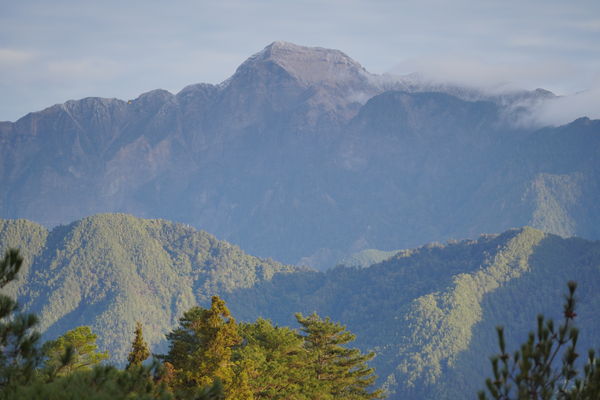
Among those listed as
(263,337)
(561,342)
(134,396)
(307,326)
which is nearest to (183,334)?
(263,337)

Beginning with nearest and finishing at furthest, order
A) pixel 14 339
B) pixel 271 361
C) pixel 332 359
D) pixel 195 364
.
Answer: pixel 14 339, pixel 195 364, pixel 271 361, pixel 332 359

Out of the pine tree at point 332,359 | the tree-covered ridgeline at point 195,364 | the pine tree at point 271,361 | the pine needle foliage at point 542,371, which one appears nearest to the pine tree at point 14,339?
the tree-covered ridgeline at point 195,364

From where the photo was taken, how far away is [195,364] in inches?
2158

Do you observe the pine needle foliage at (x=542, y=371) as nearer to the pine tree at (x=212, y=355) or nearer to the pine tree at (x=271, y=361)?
the pine tree at (x=212, y=355)

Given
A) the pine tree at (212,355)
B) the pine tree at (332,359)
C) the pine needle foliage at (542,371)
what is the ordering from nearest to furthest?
the pine needle foliage at (542,371), the pine tree at (212,355), the pine tree at (332,359)

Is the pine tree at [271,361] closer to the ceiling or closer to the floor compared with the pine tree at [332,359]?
closer to the floor

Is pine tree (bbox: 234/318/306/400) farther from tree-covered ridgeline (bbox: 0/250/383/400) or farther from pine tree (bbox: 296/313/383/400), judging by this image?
pine tree (bbox: 296/313/383/400)

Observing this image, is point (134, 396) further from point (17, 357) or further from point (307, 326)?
point (307, 326)

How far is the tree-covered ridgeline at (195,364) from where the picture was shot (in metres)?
28.5

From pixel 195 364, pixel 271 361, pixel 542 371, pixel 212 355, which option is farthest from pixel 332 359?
pixel 542 371

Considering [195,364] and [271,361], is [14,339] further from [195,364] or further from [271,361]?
[271,361]

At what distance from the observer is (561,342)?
27016 millimetres

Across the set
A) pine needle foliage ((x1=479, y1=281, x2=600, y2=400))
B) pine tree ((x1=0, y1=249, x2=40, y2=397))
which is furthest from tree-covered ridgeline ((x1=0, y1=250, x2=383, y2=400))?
pine needle foliage ((x1=479, y1=281, x2=600, y2=400))

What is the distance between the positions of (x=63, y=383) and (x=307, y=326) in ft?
167
